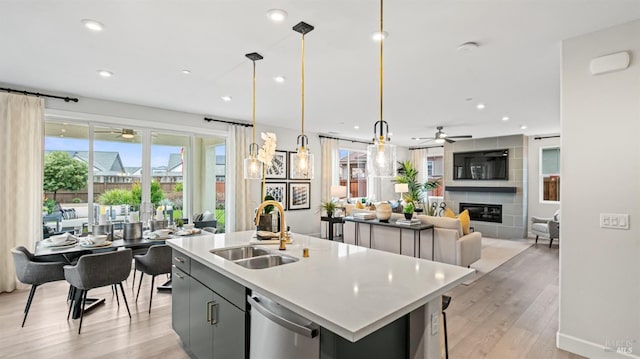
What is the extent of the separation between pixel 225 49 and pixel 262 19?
0.70m

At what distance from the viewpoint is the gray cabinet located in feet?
5.96

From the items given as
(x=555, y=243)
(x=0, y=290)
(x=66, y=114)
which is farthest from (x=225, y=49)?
(x=555, y=243)

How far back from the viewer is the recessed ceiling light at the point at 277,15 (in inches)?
88.3

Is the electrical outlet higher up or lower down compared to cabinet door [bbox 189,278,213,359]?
higher up

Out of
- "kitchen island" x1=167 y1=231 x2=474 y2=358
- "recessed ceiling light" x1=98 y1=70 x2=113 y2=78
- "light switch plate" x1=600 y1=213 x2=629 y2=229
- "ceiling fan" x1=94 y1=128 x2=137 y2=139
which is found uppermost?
"recessed ceiling light" x1=98 y1=70 x2=113 y2=78

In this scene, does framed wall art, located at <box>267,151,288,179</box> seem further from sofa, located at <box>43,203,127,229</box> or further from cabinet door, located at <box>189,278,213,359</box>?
cabinet door, located at <box>189,278,213,359</box>

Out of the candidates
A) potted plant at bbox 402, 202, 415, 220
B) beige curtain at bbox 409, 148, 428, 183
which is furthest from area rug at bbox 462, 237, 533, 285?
beige curtain at bbox 409, 148, 428, 183

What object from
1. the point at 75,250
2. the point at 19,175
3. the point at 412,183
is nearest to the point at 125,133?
the point at 19,175

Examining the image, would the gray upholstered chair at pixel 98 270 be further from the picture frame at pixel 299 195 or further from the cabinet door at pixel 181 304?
the picture frame at pixel 299 195

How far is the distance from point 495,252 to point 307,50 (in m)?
5.59

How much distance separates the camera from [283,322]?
4.75 feet

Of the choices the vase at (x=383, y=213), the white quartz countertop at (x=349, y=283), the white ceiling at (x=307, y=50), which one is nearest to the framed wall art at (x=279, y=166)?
the white ceiling at (x=307, y=50)

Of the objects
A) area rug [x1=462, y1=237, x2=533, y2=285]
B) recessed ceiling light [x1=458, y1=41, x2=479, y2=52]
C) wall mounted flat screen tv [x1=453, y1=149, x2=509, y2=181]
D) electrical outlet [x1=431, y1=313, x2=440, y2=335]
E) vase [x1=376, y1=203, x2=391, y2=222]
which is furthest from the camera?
wall mounted flat screen tv [x1=453, y1=149, x2=509, y2=181]

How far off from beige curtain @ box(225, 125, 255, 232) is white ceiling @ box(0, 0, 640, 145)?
1087mm
